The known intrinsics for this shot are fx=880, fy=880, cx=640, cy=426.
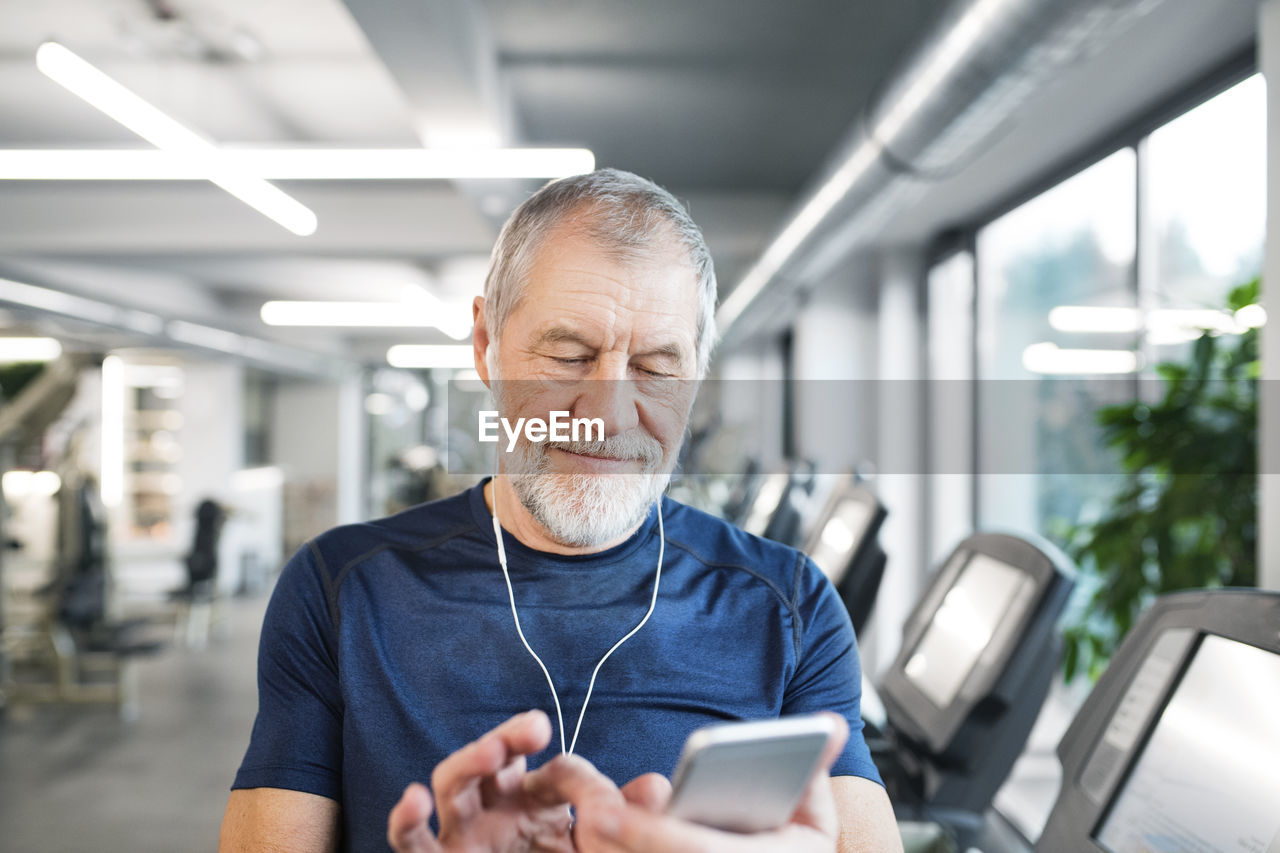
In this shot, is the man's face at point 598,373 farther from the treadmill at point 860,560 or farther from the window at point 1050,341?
the window at point 1050,341

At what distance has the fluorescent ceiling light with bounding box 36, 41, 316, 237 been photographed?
7.28 ft

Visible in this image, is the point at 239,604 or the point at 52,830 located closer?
the point at 52,830

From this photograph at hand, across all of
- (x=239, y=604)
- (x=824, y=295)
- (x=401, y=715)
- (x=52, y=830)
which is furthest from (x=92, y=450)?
(x=401, y=715)

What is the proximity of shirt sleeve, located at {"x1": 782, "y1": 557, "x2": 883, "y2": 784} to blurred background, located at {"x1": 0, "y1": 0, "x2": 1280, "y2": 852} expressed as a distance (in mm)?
390

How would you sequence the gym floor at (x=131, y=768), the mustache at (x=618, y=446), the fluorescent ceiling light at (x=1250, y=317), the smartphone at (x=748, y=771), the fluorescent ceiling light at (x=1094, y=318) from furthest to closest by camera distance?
the fluorescent ceiling light at (x=1094, y=318)
the gym floor at (x=131, y=768)
the fluorescent ceiling light at (x=1250, y=317)
the mustache at (x=618, y=446)
the smartphone at (x=748, y=771)

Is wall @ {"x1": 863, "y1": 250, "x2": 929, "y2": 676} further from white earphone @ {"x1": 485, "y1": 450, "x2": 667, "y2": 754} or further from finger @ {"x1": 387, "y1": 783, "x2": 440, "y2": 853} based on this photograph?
finger @ {"x1": 387, "y1": 783, "x2": 440, "y2": 853}

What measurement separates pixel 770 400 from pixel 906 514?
15.7 ft

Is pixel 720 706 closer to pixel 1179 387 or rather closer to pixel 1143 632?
pixel 1143 632

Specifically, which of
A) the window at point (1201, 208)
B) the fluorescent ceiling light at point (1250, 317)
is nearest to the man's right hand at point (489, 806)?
the fluorescent ceiling light at point (1250, 317)

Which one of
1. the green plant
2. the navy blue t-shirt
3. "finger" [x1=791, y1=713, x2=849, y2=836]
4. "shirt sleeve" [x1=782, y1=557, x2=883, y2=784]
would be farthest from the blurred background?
"finger" [x1=791, y1=713, x2=849, y2=836]

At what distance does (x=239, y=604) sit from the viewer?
9977mm

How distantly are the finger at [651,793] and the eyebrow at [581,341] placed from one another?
493 mm

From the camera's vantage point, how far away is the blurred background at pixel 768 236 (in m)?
2.24

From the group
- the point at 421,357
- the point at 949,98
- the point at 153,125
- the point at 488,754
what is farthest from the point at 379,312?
the point at 421,357
